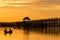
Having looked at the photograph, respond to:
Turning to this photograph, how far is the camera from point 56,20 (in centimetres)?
2861

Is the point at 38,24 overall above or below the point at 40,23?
below

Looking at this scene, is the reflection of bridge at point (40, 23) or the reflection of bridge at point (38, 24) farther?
the reflection of bridge at point (38, 24)

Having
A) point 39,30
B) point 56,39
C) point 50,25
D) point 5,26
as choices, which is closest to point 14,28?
point 5,26

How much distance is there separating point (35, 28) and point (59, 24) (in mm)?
3860

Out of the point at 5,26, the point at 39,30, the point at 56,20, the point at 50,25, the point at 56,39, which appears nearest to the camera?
the point at 56,39

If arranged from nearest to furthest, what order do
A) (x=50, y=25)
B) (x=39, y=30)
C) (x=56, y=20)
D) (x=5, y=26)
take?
1. (x=56, y=20)
2. (x=50, y=25)
3. (x=39, y=30)
4. (x=5, y=26)

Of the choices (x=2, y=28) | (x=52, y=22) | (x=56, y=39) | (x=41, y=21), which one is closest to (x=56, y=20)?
(x=52, y=22)

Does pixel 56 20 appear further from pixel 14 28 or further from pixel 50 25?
pixel 14 28

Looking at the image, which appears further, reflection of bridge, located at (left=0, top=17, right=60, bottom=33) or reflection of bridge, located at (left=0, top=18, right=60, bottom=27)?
reflection of bridge, located at (left=0, top=17, right=60, bottom=33)

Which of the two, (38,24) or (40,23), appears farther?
(38,24)

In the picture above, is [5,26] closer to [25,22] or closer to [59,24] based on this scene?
[25,22]

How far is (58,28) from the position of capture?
30156 millimetres

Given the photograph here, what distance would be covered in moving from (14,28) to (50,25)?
586 centimetres

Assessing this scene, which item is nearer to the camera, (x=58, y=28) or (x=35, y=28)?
(x=58, y=28)
